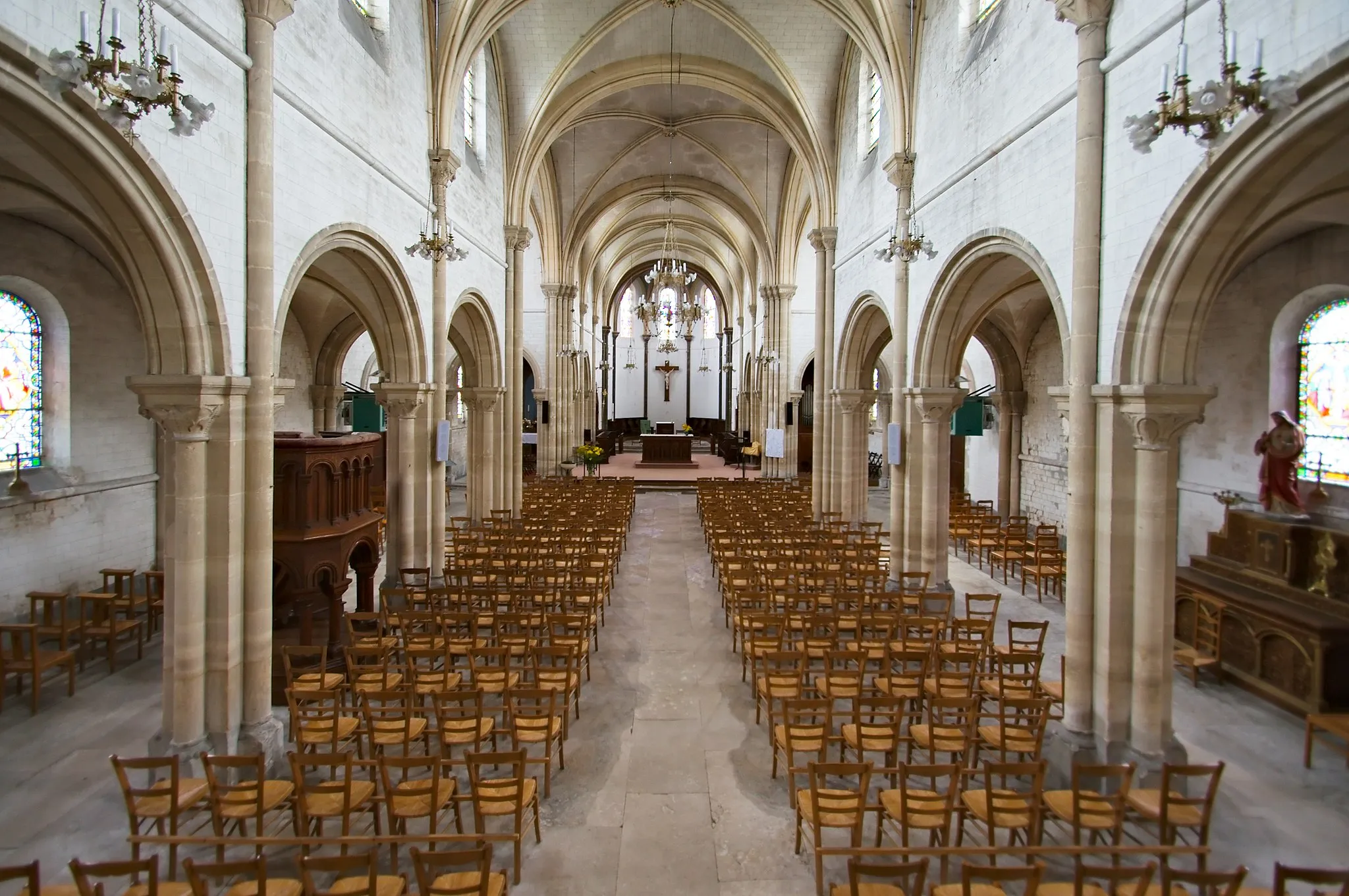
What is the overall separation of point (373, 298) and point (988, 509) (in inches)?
643

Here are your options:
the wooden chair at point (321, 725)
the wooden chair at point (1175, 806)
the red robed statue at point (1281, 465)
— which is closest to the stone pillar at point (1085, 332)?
the wooden chair at point (1175, 806)

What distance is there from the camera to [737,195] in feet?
104

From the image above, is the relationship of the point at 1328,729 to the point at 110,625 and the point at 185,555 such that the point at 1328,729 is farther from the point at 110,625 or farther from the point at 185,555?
the point at 110,625

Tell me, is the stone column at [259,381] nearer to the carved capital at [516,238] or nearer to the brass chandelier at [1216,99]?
the brass chandelier at [1216,99]

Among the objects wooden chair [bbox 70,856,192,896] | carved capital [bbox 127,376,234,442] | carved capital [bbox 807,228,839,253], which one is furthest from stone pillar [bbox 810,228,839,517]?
wooden chair [bbox 70,856,192,896]

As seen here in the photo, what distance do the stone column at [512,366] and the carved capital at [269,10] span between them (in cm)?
1201

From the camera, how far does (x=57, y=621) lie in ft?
39.1

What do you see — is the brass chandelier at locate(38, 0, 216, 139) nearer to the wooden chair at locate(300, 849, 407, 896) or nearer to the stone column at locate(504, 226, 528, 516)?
the wooden chair at locate(300, 849, 407, 896)

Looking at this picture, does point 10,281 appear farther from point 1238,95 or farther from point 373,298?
point 1238,95

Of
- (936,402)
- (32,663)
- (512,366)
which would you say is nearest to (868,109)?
(936,402)

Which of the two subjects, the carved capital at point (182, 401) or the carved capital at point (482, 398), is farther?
the carved capital at point (482, 398)

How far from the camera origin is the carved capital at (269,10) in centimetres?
790

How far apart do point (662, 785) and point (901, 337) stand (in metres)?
10.1

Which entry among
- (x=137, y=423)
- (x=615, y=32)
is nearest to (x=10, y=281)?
(x=137, y=423)
